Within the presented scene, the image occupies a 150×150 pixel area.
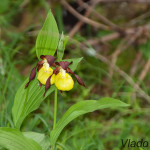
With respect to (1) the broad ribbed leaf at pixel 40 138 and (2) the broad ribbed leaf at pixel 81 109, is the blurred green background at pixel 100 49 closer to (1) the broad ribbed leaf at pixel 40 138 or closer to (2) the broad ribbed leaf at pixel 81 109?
(1) the broad ribbed leaf at pixel 40 138

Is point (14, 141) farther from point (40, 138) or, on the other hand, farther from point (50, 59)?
point (50, 59)

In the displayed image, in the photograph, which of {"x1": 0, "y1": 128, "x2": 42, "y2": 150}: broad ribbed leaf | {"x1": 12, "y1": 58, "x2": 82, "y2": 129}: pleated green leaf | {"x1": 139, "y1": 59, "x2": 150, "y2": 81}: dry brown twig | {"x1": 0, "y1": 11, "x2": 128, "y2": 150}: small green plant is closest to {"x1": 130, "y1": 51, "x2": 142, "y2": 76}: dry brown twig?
{"x1": 139, "y1": 59, "x2": 150, "y2": 81}: dry brown twig

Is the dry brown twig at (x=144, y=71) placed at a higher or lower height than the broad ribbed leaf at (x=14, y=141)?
higher

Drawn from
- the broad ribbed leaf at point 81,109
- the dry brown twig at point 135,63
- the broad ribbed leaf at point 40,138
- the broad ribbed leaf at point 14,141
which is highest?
the dry brown twig at point 135,63

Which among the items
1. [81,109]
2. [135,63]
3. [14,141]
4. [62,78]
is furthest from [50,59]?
[135,63]

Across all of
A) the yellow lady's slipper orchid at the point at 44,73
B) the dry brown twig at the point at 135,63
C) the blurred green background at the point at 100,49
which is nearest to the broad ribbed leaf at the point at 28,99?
the yellow lady's slipper orchid at the point at 44,73

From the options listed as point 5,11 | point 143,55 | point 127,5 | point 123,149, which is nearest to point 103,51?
point 143,55

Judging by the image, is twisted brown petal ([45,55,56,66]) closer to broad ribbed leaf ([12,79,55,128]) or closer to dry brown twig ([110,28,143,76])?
broad ribbed leaf ([12,79,55,128])
